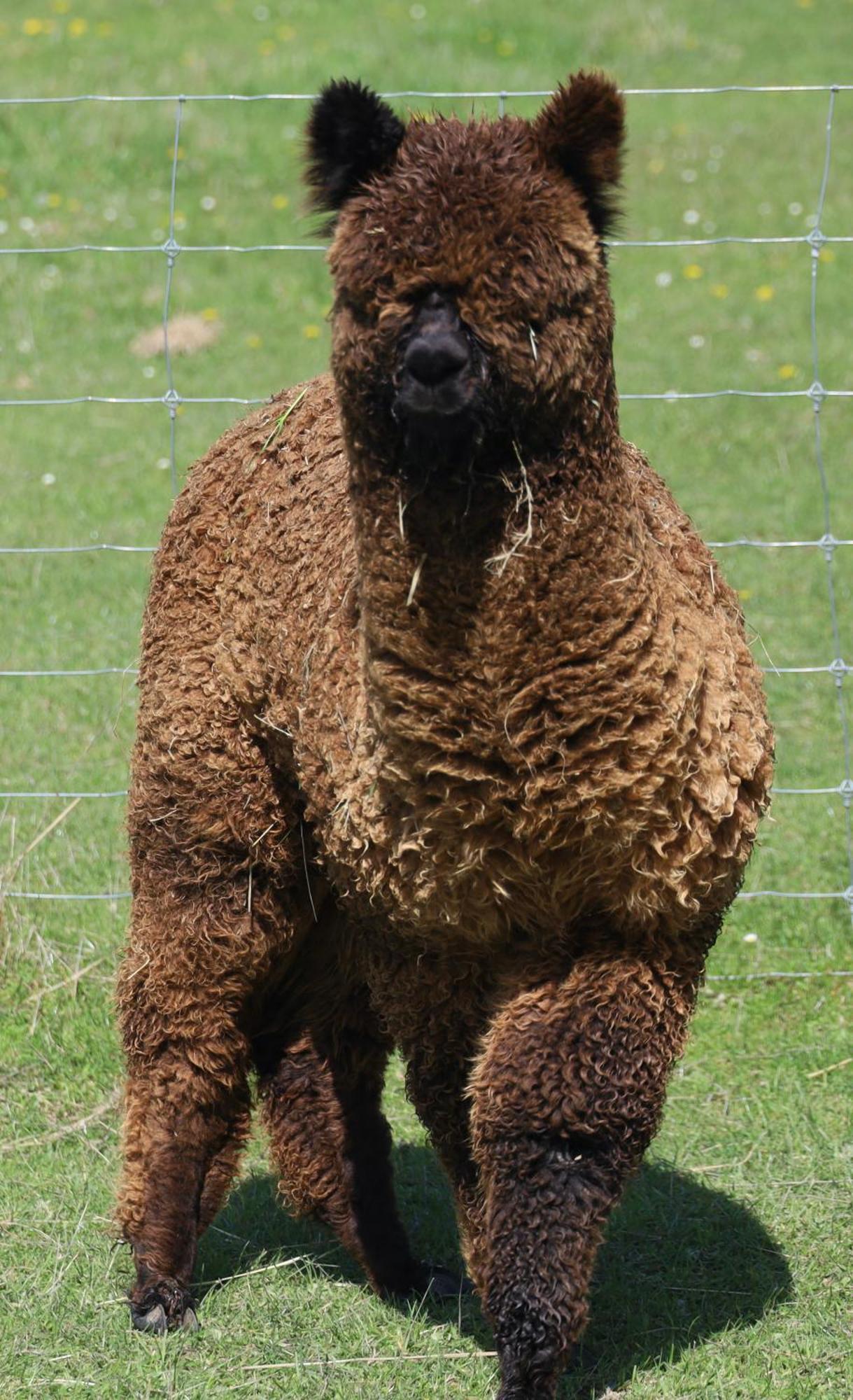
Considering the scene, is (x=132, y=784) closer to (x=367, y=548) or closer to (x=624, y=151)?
(x=367, y=548)

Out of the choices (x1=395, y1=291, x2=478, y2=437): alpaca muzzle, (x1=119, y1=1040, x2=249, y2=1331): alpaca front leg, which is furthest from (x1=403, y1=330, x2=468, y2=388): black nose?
(x1=119, y1=1040, x2=249, y2=1331): alpaca front leg

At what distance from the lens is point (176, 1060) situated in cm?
394

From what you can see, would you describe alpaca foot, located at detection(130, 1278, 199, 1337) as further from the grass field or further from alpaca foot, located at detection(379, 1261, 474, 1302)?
alpaca foot, located at detection(379, 1261, 474, 1302)

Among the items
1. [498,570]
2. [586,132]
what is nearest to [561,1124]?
[498,570]

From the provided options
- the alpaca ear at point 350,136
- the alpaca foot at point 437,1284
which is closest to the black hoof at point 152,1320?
the alpaca foot at point 437,1284

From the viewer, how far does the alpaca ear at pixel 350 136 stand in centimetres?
271

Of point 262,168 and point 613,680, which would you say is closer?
point 613,680

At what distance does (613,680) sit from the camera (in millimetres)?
2799

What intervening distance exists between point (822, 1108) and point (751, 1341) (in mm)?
1039

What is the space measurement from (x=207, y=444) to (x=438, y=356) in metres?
7.59

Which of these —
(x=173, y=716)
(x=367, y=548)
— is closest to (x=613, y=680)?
(x=367, y=548)

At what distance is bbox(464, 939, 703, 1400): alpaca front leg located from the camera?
Answer: 3.05 metres

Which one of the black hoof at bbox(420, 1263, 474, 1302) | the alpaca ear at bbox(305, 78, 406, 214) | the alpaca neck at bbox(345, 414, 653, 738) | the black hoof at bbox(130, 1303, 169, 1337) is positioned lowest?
the black hoof at bbox(130, 1303, 169, 1337)

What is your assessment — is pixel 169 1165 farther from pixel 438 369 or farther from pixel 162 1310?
pixel 438 369
